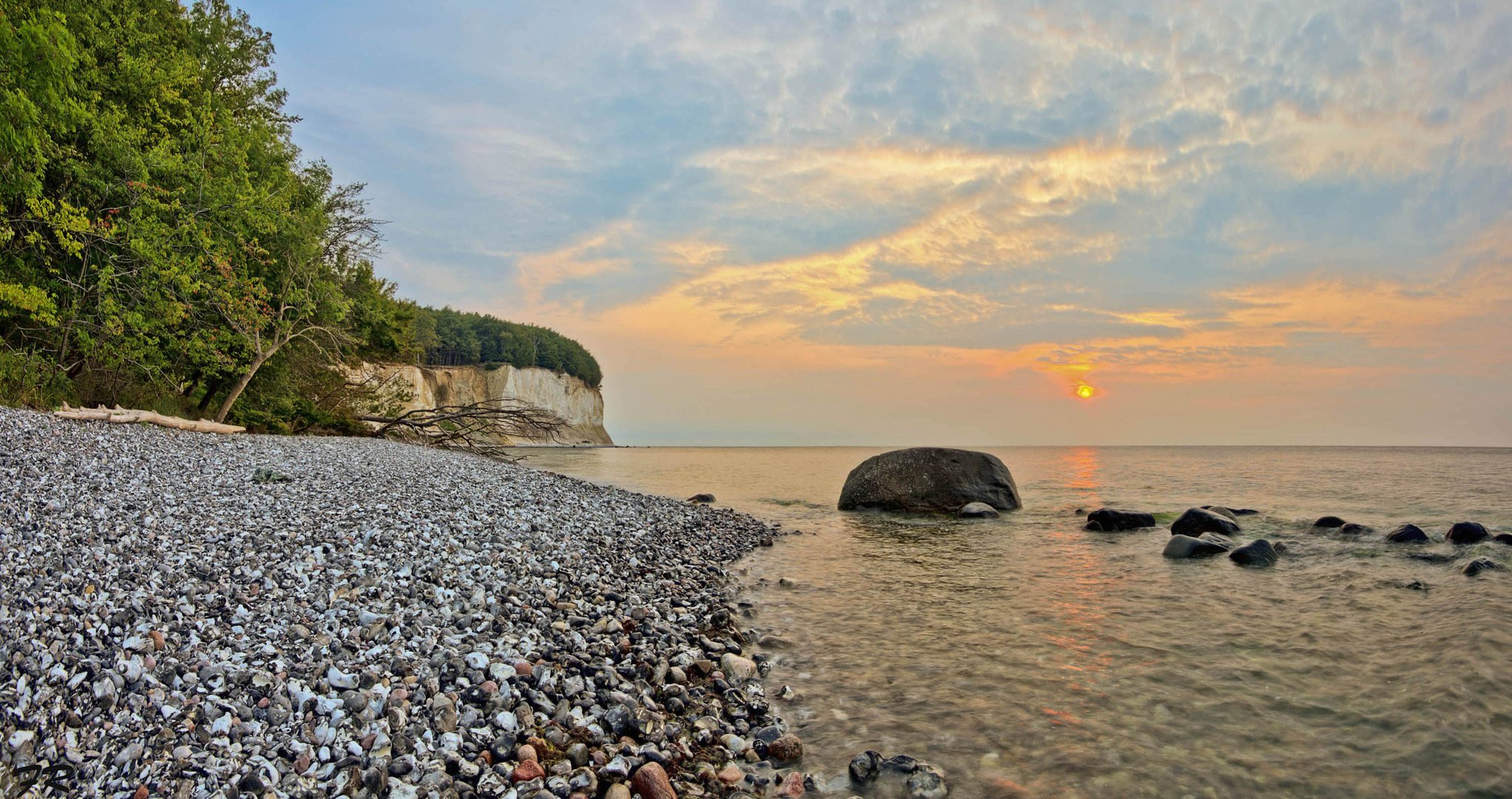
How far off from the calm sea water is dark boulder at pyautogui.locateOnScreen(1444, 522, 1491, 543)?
1.70 feet

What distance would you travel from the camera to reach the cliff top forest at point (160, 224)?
15516 millimetres

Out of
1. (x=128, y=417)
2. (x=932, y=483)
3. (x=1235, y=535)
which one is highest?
(x=128, y=417)

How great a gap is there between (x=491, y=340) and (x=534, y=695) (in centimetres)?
10109

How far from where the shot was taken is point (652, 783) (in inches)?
151

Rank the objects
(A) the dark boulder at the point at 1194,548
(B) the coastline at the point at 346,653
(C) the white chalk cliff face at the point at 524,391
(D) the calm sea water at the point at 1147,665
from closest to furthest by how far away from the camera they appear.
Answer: (B) the coastline at the point at 346,653, (D) the calm sea water at the point at 1147,665, (A) the dark boulder at the point at 1194,548, (C) the white chalk cliff face at the point at 524,391

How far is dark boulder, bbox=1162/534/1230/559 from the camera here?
11.4 meters

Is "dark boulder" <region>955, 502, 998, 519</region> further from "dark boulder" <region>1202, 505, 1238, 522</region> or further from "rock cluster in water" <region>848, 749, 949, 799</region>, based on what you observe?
"rock cluster in water" <region>848, 749, 949, 799</region>

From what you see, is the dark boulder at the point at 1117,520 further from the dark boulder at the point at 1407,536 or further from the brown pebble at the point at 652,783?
the brown pebble at the point at 652,783

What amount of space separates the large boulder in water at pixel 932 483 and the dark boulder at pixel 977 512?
0.51 m

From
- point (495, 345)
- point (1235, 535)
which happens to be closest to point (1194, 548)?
point (1235, 535)

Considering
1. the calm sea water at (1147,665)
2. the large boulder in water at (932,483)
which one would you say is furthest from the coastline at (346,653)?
the large boulder in water at (932,483)

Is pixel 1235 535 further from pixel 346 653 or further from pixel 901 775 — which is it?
pixel 346 653

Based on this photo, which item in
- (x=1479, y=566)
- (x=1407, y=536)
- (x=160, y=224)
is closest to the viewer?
(x=1479, y=566)

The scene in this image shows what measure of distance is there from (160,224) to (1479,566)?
28.4 metres
